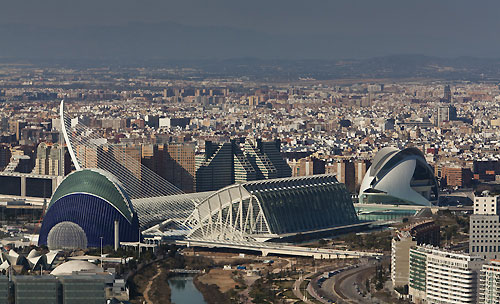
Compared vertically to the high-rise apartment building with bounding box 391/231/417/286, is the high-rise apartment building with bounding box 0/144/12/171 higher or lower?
higher

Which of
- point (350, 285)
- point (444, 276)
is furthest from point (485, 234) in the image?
point (444, 276)

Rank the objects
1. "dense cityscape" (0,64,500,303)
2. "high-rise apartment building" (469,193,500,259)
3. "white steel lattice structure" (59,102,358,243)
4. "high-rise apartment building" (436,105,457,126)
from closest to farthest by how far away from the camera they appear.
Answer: "dense cityscape" (0,64,500,303), "high-rise apartment building" (469,193,500,259), "white steel lattice structure" (59,102,358,243), "high-rise apartment building" (436,105,457,126)

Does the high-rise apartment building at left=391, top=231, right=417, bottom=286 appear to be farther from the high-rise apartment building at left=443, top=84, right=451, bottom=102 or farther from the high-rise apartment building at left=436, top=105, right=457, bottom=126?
the high-rise apartment building at left=443, top=84, right=451, bottom=102

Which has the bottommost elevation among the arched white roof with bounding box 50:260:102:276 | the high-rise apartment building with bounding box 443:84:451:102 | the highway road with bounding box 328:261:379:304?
the highway road with bounding box 328:261:379:304

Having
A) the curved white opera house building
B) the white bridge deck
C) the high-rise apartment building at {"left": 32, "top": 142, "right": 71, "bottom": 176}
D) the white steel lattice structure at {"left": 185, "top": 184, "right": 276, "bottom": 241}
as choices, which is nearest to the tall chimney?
the white bridge deck

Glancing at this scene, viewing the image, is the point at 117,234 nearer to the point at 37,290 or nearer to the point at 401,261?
the point at 401,261

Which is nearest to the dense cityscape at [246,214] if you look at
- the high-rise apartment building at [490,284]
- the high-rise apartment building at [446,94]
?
the high-rise apartment building at [490,284]

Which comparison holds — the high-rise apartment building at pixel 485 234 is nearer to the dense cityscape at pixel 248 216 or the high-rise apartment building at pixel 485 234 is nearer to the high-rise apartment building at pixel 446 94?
the dense cityscape at pixel 248 216
